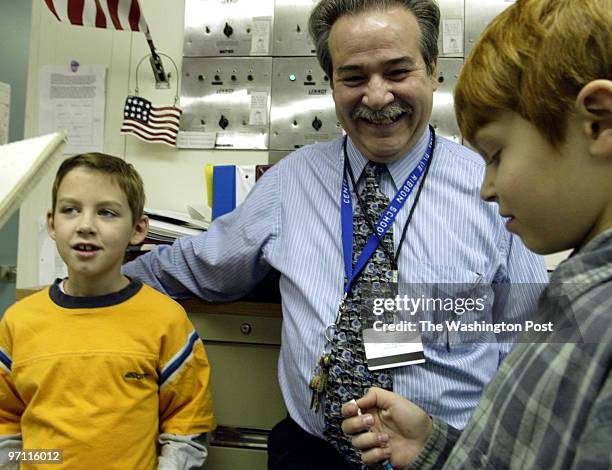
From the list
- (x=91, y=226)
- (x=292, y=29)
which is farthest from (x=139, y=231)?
(x=292, y=29)

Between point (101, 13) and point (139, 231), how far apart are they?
3.16 ft

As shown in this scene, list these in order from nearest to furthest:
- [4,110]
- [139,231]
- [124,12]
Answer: [139,231] → [124,12] → [4,110]

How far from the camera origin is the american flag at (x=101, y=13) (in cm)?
166

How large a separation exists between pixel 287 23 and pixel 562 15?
157cm

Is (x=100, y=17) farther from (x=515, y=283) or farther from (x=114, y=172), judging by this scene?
(x=515, y=283)

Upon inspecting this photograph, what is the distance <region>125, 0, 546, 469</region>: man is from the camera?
3.20 feet

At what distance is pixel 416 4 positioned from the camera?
1122 mm

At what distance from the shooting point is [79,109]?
1907 mm

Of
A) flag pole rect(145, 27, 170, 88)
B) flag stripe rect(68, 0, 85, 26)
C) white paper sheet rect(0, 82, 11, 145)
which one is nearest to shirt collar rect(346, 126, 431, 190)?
flag pole rect(145, 27, 170, 88)

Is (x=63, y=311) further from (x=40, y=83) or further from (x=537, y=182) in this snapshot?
(x=40, y=83)

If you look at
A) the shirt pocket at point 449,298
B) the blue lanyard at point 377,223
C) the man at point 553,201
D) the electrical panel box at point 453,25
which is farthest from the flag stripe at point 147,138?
the man at point 553,201

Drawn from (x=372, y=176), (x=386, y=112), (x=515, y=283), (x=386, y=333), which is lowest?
(x=386, y=333)

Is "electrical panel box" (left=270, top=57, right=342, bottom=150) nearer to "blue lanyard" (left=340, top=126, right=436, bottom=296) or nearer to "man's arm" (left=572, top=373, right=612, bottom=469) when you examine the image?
"blue lanyard" (left=340, top=126, right=436, bottom=296)

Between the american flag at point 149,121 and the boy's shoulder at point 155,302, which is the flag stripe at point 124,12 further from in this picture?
the boy's shoulder at point 155,302
